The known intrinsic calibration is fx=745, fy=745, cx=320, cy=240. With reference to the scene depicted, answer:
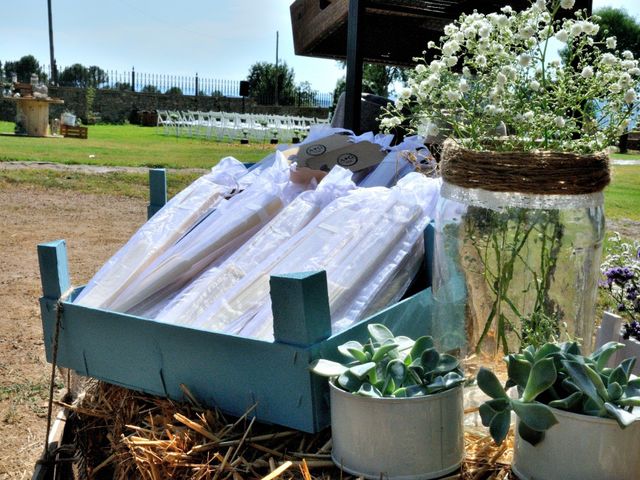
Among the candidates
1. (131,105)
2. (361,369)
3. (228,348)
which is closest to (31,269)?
(228,348)

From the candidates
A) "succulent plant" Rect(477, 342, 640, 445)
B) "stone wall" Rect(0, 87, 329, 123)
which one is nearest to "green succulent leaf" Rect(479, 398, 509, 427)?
"succulent plant" Rect(477, 342, 640, 445)

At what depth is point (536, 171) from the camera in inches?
53.1

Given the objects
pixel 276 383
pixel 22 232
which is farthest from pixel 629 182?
pixel 276 383

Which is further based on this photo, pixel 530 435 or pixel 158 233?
pixel 158 233

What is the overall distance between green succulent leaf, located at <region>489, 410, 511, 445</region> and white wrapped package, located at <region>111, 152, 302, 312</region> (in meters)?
0.94

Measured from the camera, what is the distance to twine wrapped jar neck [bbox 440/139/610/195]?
1.35 m

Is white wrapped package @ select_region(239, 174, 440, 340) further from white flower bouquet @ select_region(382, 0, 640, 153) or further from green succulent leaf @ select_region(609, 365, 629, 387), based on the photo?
green succulent leaf @ select_region(609, 365, 629, 387)

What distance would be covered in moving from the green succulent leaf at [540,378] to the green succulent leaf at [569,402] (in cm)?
3

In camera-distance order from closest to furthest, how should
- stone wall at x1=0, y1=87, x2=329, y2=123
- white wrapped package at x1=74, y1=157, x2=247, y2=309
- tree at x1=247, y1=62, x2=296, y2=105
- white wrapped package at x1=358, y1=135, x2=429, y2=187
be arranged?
white wrapped package at x1=74, y1=157, x2=247, y2=309
white wrapped package at x1=358, y1=135, x2=429, y2=187
stone wall at x1=0, y1=87, x2=329, y2=123
tree at x1=247, y1=62, x2=296, y2=105

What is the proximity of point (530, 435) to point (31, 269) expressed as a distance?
194 inches

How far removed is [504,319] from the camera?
1.51 m

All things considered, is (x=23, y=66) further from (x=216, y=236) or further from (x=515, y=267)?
(x=515, y=267)

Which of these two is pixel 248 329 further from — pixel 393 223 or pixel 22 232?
pixel 22 232

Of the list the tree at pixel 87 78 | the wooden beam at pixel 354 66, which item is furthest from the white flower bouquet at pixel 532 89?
the tree at pixel 87 78
